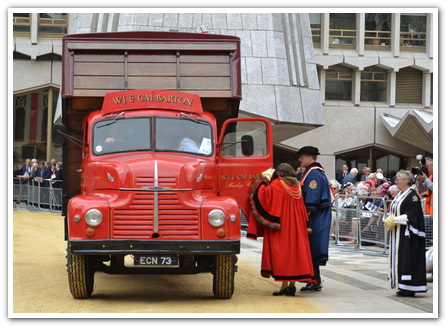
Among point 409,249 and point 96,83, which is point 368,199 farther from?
point 96,83

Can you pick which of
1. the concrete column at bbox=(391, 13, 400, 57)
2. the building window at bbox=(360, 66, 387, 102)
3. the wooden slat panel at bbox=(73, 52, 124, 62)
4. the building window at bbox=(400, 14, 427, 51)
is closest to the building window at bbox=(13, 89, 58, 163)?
the building window at bbox=(360, 66, 387, 102)

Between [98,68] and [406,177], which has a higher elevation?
[98,68]

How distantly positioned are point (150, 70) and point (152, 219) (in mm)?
2890

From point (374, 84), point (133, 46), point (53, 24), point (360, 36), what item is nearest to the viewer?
point (133, 46)

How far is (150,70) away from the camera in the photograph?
13102 mm

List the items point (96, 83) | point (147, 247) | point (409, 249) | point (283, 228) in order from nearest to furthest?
point (147, 247)
point (283, 228)
point (409, 249)
point (96, 83)

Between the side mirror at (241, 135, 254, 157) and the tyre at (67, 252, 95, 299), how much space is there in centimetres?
270

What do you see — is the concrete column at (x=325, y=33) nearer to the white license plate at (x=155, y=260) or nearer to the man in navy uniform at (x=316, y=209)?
the man in navy uniform at (x=316, y=209)

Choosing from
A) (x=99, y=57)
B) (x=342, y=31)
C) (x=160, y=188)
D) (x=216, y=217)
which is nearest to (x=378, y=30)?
(x=342, y=31)

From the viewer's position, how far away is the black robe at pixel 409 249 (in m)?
12.2

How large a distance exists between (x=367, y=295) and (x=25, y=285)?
5068mm
